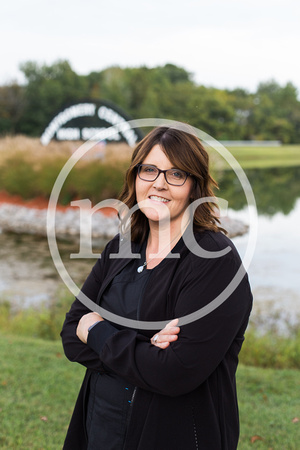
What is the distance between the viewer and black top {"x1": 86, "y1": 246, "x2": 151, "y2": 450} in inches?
62.6

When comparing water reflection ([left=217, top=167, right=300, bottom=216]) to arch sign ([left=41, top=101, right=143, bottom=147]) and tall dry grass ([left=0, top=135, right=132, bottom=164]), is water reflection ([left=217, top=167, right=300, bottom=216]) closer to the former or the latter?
tall dry grass ([left=0, top=135, right=132, bottom=164])

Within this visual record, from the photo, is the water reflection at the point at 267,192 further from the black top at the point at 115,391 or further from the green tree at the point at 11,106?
the green tree at the point at 11,106

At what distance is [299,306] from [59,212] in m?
8.48

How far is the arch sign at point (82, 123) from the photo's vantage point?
1647cm

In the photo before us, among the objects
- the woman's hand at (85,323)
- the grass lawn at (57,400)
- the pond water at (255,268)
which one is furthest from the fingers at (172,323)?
the pond water at (255,268)

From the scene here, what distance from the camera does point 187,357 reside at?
1446mm

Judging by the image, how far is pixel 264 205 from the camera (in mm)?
17438

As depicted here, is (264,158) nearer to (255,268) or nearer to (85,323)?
(255,268)

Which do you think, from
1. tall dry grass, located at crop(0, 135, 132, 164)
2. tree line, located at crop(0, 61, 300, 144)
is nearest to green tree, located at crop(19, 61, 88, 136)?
tree line, located at crop(0, 61, 300, 144)

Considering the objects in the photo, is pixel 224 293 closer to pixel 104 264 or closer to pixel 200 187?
pixel 200 187

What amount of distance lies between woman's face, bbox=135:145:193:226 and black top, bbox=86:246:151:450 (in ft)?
0.64

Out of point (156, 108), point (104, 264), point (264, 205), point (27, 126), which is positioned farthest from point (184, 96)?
point (104, 264)

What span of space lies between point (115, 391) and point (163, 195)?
68cm

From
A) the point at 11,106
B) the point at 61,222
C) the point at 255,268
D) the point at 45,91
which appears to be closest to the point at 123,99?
the point at 45,91
